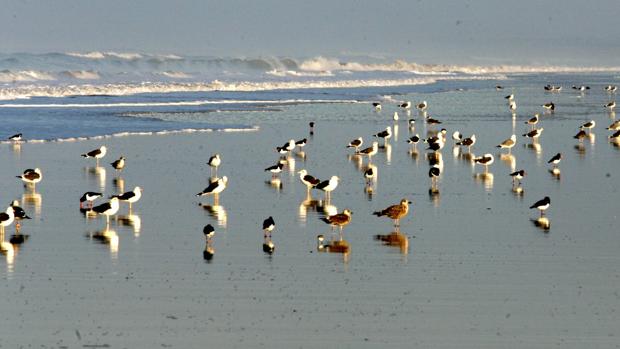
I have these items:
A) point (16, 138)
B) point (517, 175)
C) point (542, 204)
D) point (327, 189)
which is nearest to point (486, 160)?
point (517, 175)

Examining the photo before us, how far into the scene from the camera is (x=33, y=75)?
347ft

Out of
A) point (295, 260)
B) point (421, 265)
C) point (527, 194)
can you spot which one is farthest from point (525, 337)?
point (527, 194)

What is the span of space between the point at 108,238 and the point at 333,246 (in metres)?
3.48

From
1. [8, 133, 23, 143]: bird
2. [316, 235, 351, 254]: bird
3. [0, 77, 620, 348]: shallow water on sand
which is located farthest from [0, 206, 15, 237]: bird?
[8, 133, 23, 143]: bird

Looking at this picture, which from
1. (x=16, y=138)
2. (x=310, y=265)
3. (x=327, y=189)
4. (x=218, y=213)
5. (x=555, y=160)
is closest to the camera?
(x=310, y=265)

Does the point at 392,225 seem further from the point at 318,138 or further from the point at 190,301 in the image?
the point at 318,138

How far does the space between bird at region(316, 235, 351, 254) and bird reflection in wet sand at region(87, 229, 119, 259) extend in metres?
2.91

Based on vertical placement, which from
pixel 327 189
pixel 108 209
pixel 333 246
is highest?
pixel 327 189

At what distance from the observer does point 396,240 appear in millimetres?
16703

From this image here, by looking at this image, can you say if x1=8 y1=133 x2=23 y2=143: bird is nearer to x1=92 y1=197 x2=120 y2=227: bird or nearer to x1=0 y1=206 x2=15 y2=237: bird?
x1=92 y1=197 x2=120 y2=227: bird

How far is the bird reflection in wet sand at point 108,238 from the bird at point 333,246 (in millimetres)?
2913

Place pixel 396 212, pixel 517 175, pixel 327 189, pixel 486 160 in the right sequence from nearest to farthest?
pixel 396 212
pixel 327 189
pixel 517 175
pixel 486 160

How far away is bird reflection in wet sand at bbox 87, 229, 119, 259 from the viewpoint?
1602 centimetres

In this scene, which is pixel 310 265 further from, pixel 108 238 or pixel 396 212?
pixel 108 238
